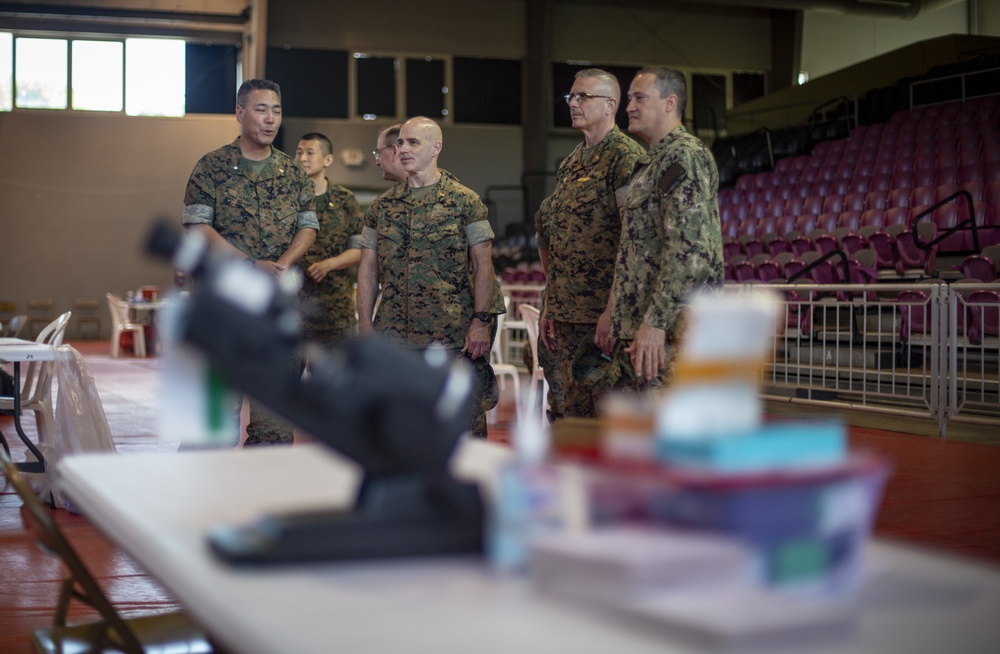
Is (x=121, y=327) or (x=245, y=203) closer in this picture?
(x=245, y=203)

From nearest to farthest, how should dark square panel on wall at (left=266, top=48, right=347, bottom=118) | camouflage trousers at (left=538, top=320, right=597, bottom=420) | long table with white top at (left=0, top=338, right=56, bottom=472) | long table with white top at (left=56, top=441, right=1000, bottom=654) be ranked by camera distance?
long table with white top at (left=56, top=441, right=1000, bottom=654), camouflage trousers at (left=538, top=320, right=597, bottom=420), long table with white top at (left=0, top=338, right=56, bottom=472), dark square panel on wall at (left=266, top=48, right=347, bottom=118)

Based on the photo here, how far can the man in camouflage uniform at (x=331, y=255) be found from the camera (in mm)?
4762

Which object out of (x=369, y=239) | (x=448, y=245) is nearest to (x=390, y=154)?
(x=369, y=239)

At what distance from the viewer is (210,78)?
17.5m

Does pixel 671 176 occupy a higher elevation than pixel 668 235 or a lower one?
higher

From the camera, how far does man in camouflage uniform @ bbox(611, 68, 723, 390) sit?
9.45ft

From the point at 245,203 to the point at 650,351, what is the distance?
192cm

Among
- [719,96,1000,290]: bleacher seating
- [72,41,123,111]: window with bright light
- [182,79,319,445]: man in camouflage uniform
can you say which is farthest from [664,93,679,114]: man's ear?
[72,41,123,111]: window with bright light

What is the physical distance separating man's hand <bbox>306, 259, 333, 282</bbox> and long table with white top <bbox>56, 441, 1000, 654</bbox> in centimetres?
346

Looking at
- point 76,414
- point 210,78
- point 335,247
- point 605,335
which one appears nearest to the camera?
point 605,335

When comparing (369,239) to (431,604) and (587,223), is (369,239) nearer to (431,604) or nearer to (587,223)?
(587,223)

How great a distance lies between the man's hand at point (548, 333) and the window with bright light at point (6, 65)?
15.9m

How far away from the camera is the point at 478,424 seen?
3850 millimetres

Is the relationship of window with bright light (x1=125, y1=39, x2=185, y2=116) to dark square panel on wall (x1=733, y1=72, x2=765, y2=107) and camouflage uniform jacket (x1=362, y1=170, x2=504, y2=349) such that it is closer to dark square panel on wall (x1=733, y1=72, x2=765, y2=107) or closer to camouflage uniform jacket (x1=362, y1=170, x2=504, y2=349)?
dark square panel on wall (x1=733, y1=72, x2=765, y2=107)
